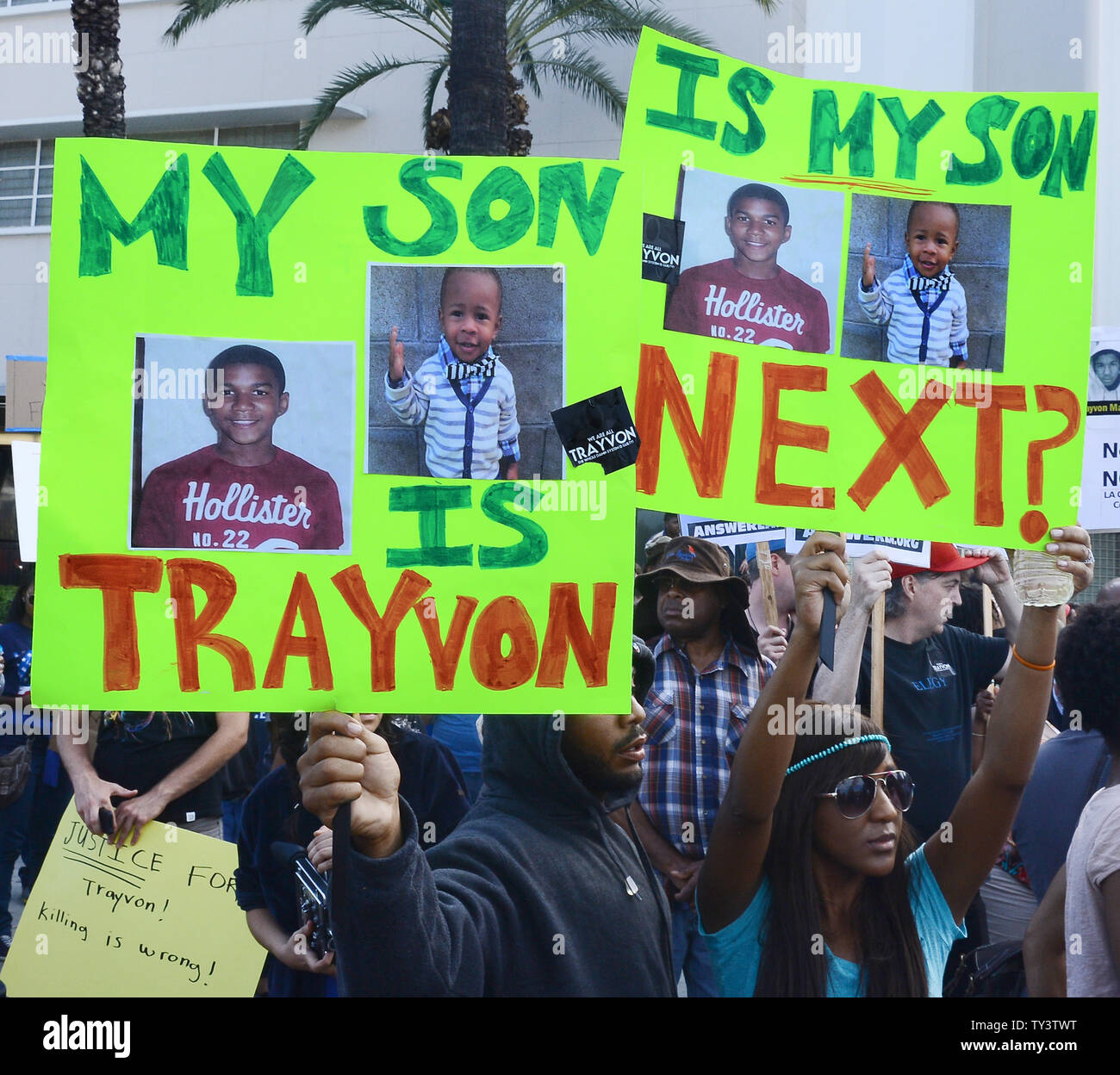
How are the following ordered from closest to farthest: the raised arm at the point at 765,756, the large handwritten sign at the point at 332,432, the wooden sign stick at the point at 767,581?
the large handwritten sign at the point at 332,432 → the raised arm at the point at 765,756 → the wooden sign stick at the point at 767,581

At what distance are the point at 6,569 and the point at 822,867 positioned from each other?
533 inches

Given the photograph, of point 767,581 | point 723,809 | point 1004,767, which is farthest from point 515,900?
point 767,581

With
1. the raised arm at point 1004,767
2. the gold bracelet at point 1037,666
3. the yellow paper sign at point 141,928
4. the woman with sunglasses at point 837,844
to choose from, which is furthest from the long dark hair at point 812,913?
the yellow paper sign at point 141,928

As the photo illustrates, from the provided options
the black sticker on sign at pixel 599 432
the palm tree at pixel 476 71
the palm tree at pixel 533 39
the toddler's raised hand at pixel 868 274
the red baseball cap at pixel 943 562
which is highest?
the palm tree at pixel 533 39

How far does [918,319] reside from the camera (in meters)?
2.93

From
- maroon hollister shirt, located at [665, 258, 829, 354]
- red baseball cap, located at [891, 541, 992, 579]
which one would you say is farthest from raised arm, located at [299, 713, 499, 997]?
red baseball cap, located at [891, 541, 992, 579]

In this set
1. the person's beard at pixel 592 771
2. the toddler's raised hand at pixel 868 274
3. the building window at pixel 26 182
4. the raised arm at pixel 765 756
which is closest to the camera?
the person's beard at pixel 592 771

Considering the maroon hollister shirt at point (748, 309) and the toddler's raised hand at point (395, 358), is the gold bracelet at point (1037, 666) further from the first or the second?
the toddler's raised hand at point (395, 358)

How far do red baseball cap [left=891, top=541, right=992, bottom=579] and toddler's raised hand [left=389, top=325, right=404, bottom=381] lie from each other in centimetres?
233

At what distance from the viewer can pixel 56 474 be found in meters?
2.40

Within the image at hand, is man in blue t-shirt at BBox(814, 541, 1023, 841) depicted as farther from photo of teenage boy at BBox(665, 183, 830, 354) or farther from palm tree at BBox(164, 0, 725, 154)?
palm tree at BBox(164, 0, 725, 154)

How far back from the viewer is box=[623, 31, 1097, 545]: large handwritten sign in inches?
112

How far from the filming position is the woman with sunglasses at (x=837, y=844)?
9.43 ft
